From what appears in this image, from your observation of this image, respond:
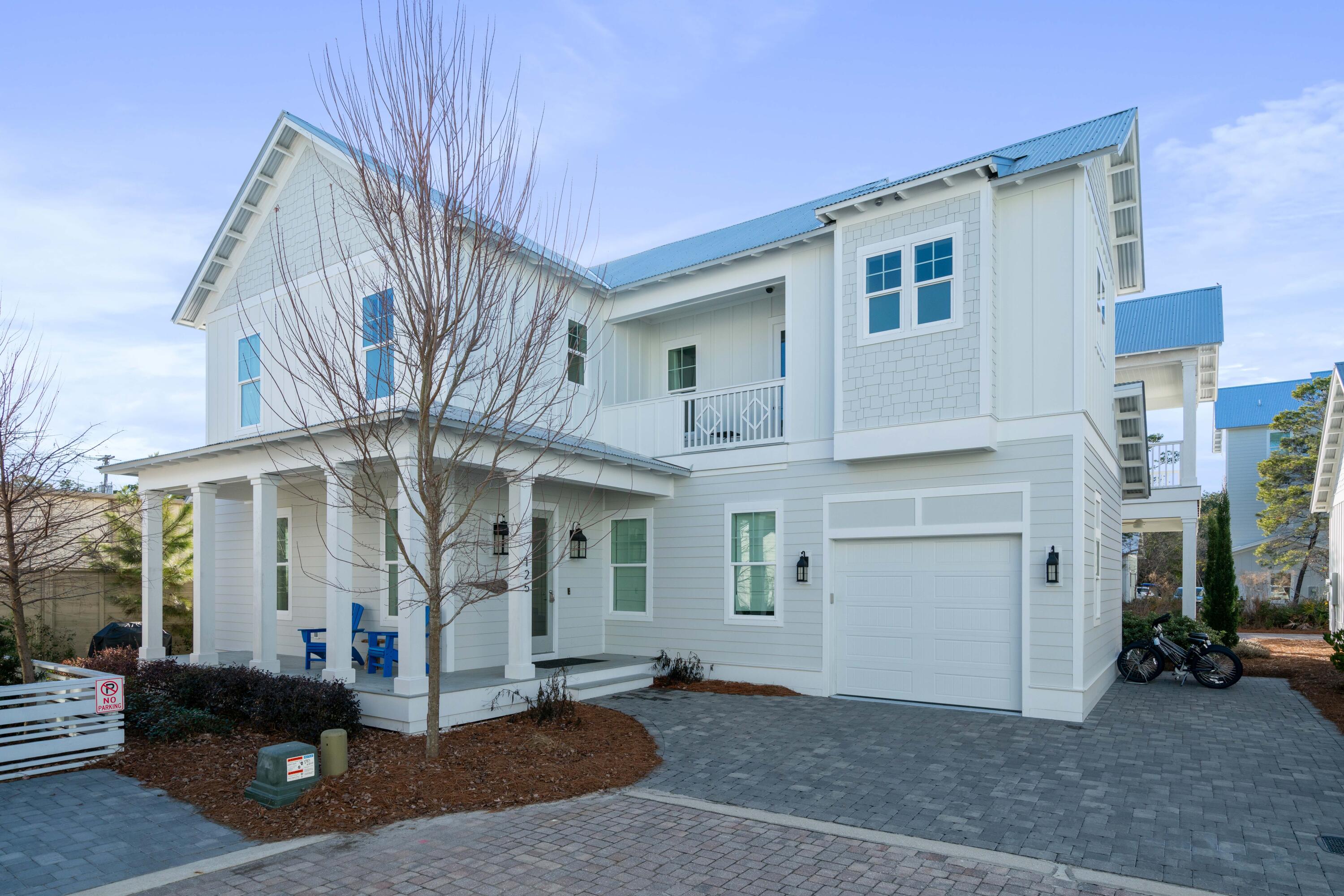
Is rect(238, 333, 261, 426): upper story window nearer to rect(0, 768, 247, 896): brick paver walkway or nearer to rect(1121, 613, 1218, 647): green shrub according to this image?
rect(0, 768, 247, 896): brick paver walkway

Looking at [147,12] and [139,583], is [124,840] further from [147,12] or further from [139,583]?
[139,583]

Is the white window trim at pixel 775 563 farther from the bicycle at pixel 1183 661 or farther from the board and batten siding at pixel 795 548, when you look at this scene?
the bicycle at pixel 1183 661

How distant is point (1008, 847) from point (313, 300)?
36.9ft

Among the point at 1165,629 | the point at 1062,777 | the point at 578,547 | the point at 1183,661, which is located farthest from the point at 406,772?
the point at 1165,629

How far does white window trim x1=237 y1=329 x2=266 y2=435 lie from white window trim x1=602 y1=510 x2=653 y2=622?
5.77 meters

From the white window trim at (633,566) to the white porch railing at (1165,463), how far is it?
12258 millimetres

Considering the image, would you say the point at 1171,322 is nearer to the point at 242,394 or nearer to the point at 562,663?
the point at 562,663

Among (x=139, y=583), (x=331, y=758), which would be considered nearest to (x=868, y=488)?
(x=331, y=758)

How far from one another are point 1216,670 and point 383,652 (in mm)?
11982

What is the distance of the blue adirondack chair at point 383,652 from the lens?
10070 mm

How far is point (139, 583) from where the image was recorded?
16.5 meters

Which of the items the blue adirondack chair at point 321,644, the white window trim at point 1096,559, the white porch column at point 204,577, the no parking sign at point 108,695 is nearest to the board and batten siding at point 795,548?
the white window trim at point 1096,559

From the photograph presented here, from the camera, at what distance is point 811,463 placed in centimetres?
1110

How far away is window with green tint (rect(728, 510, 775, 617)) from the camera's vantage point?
11422 mm
